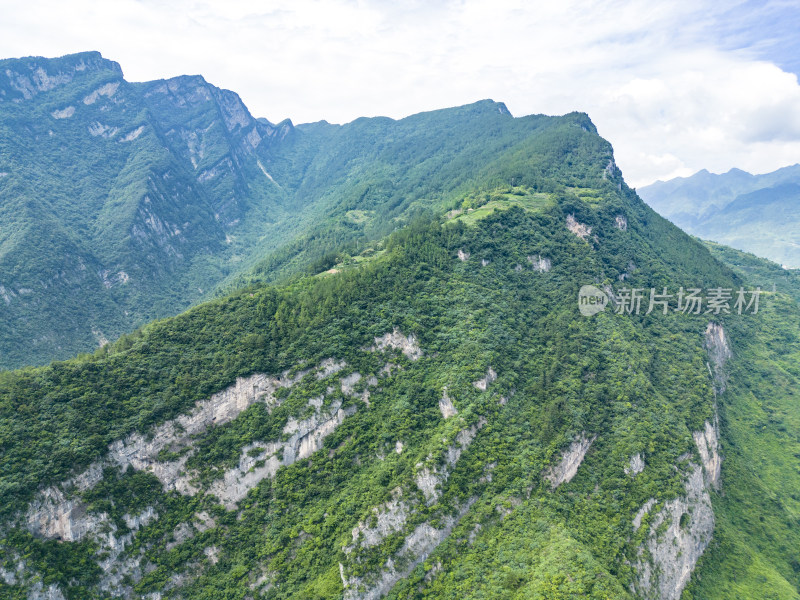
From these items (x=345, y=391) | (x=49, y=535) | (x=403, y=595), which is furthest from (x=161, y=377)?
(x=403, y=595)

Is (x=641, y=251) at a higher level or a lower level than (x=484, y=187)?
lower

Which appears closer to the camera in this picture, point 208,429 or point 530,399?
point 208,429

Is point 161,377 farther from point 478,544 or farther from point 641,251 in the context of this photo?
point 641,251

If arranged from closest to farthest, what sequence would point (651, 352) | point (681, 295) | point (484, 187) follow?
point (651, 352) → point (681, 295) → point (484, 187)

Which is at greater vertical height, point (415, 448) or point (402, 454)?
point (415, 448)

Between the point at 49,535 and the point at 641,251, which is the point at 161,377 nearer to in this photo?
the point at 49,535

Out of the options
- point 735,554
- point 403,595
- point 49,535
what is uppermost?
point 49,535

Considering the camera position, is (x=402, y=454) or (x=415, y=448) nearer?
(x=402, y=454)

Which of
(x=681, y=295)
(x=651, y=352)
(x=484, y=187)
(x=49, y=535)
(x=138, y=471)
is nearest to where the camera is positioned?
(x=49, y=535)
